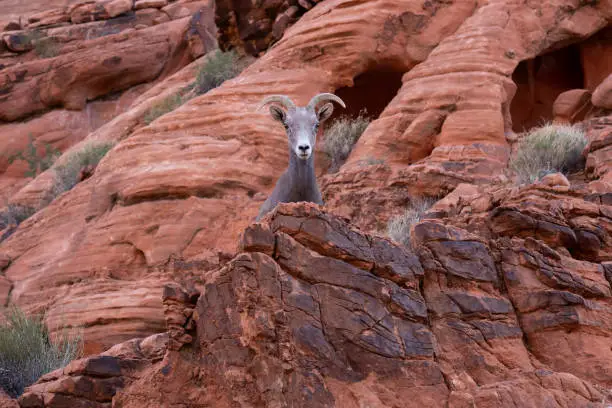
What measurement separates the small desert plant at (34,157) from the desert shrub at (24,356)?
11188mm

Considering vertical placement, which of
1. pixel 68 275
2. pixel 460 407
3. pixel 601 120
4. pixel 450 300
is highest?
pixel 601 120

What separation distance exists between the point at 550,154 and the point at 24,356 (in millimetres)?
6905

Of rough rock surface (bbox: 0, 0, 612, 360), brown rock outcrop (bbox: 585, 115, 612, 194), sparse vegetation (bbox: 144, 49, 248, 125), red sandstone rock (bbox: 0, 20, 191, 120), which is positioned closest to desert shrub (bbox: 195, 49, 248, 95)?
sparse vegetation (bbox: 144, 49, 248, 125)

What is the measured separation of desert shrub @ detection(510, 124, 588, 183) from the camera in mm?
9102

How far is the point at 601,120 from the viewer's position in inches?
403

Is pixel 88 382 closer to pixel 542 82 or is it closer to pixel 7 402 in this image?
pixel 7 402

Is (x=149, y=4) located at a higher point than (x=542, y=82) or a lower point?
higher

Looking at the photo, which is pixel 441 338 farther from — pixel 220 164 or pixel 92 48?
pixel 92 48

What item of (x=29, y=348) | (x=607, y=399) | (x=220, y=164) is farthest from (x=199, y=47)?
(x=607, y=399)

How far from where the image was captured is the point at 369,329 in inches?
199

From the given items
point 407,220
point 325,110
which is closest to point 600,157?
point 407,220

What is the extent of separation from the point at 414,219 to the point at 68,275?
5025mm

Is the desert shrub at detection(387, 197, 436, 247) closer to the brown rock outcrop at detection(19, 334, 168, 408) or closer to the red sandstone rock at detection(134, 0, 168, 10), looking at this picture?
the brown rock outcrop at detection(19, 334, 168, 408)

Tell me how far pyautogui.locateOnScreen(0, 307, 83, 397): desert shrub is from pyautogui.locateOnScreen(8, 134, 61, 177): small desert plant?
36.7 feet
